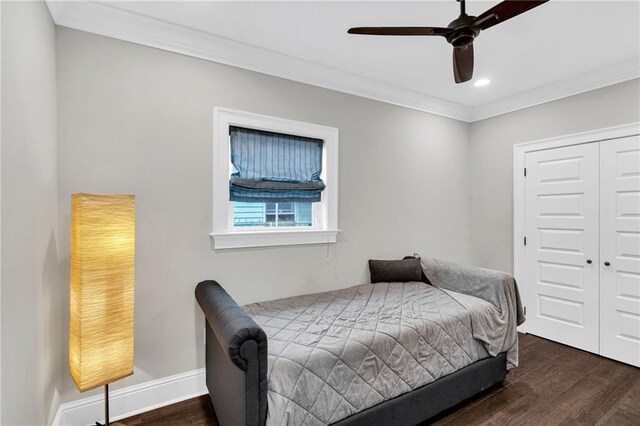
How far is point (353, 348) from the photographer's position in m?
1.82

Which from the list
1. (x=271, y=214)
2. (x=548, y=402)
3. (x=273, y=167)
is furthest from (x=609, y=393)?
(x=273, y=167)

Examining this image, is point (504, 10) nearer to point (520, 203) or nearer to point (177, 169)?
point (177, 169)

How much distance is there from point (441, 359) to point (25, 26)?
2.92m

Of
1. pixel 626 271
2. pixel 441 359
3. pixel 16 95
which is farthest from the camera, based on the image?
pixel 626 271

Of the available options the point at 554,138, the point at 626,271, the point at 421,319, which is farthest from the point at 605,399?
the point at 554,138

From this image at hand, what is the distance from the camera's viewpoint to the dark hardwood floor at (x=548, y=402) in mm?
2119

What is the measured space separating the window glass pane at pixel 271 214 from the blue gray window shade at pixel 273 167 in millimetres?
78

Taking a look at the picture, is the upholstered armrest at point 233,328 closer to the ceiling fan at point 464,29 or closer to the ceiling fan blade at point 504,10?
the ceiling fan at point 464,29

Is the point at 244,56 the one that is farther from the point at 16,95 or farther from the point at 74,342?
the point at 74,342

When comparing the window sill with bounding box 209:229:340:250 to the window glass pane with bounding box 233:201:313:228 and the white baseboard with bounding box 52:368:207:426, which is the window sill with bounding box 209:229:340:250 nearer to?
the window glass pane with bounding box 233:201:313:228

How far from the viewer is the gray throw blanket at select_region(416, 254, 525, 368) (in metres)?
2.44

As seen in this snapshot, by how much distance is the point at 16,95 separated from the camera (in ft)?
4.46

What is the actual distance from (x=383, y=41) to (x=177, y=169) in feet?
6.10

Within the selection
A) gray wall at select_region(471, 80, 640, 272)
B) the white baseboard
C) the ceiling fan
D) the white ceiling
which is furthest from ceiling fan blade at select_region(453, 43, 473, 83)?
the white baseboard
